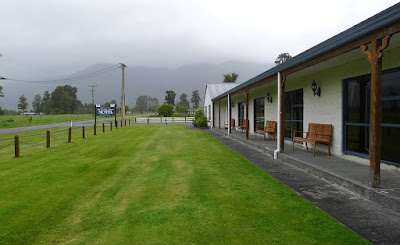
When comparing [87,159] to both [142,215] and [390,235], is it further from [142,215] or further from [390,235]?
[390,235]

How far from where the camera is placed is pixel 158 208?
358cm

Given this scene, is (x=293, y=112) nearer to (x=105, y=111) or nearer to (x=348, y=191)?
(x=348, y=191)

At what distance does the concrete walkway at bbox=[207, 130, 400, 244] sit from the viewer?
2.87 meters

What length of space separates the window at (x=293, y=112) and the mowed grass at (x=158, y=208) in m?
3.96

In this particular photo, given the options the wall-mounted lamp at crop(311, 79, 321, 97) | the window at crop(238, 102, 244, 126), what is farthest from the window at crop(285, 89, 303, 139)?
the window at crop(238, 102, 244, 126)

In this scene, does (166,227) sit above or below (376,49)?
below

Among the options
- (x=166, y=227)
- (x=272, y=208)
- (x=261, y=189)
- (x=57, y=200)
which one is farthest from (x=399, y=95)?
(x=57, y=200)

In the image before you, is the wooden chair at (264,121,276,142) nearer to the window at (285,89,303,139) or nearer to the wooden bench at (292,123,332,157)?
the window at (285,89,303,139)

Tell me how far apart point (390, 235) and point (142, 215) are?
2991 mm

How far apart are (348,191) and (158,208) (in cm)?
320

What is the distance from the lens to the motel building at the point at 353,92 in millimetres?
3762

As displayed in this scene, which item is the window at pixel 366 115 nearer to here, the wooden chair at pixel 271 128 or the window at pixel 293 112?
the window at pixel 293 112

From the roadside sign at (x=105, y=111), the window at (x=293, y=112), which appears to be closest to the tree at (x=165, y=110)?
the roadside sign at (x=105, y=111)

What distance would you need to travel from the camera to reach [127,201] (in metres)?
3.93
